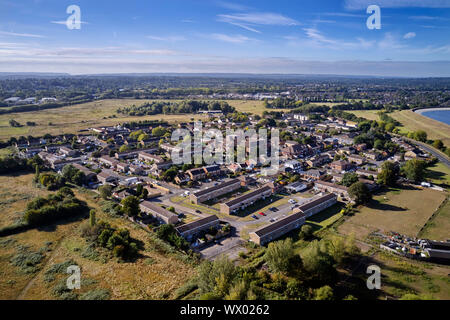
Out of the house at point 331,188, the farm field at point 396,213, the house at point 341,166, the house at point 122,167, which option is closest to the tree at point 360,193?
the farm field at point 396,213

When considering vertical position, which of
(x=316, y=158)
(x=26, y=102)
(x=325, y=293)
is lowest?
(x=325, y=293)

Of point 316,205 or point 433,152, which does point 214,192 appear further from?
point 433,152

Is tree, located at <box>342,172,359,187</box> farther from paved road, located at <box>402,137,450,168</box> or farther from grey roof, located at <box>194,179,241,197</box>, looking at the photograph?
paved road, located at <box>402,137,450,168</box>

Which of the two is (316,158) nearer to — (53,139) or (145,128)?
(145,128)

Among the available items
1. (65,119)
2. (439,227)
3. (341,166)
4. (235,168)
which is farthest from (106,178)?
(65,119)

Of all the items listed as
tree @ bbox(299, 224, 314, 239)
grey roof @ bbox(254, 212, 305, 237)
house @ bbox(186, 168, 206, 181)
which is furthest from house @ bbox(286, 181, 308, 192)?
house @ bbox(186, 168, 206, 181)

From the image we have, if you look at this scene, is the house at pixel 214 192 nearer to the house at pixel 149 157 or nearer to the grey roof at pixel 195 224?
the grey roof at pixel 195 224
